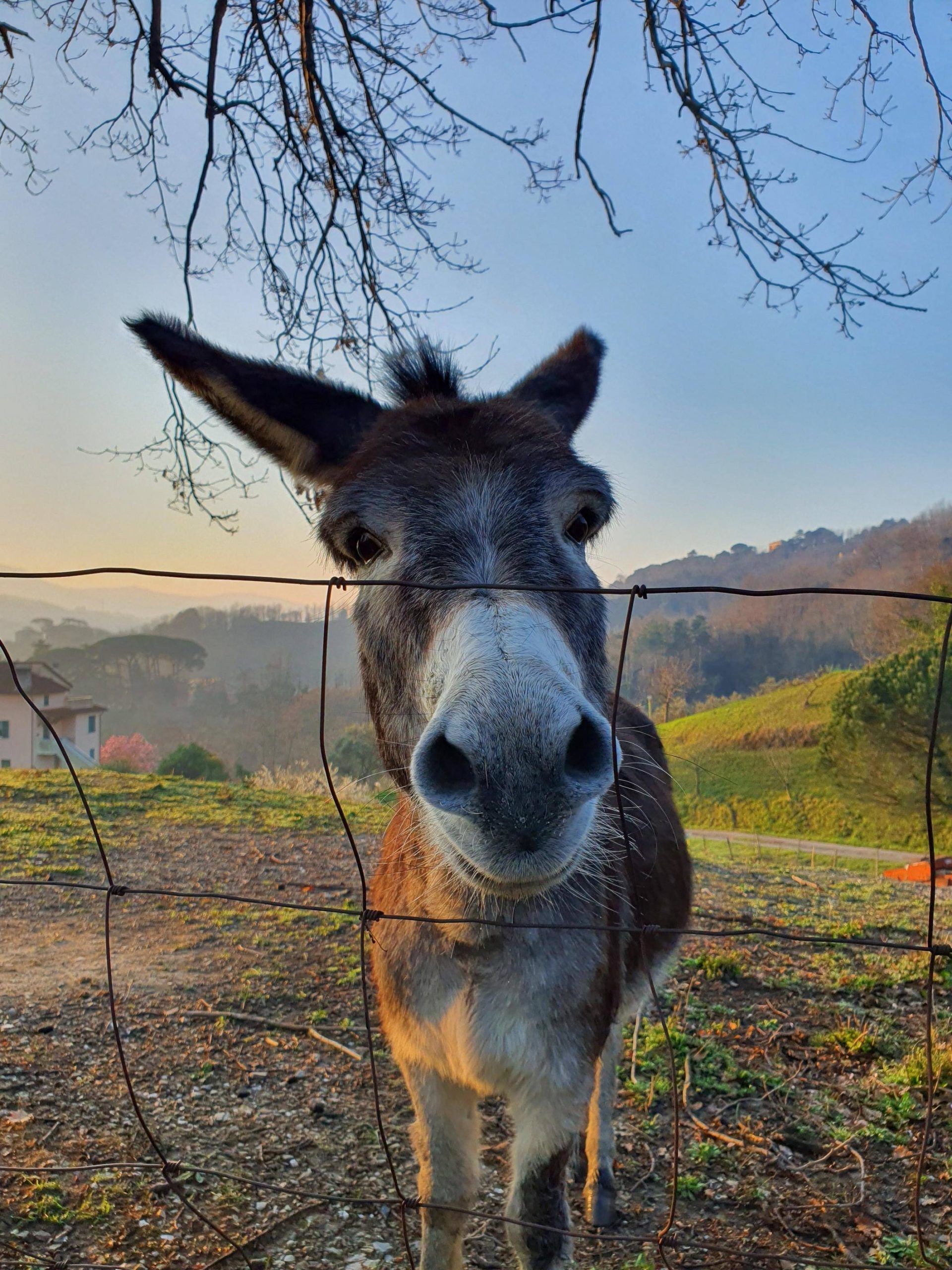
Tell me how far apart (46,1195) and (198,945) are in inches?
111

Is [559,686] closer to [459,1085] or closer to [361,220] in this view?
[459,1085]

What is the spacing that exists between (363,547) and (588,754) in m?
1.10

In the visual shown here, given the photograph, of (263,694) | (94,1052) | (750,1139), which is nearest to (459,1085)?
(750,1139)

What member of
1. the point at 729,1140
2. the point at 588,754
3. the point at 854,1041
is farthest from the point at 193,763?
the point at 588,754

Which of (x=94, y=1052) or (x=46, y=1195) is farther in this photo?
(x=94, y=1052)

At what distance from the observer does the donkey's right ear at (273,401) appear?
264 cm

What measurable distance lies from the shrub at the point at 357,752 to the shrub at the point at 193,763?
4.05 metres

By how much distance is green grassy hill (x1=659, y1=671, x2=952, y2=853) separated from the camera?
14.0 meters

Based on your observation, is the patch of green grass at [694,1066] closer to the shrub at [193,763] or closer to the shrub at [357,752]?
the shrub at [357,752]

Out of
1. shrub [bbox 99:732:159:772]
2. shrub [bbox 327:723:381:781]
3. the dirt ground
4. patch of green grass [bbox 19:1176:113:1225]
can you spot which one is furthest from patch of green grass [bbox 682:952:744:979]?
shrub [bbox 99:732:159:772]

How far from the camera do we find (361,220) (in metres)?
5.98

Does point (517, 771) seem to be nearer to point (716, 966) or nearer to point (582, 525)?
point (582, 525)

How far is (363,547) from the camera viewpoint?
2.36 meters

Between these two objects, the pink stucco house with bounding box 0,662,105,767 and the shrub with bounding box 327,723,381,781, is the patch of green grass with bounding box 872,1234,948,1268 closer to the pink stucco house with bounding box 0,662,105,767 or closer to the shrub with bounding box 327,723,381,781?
the shrub with bounding box 327,723,381,781
